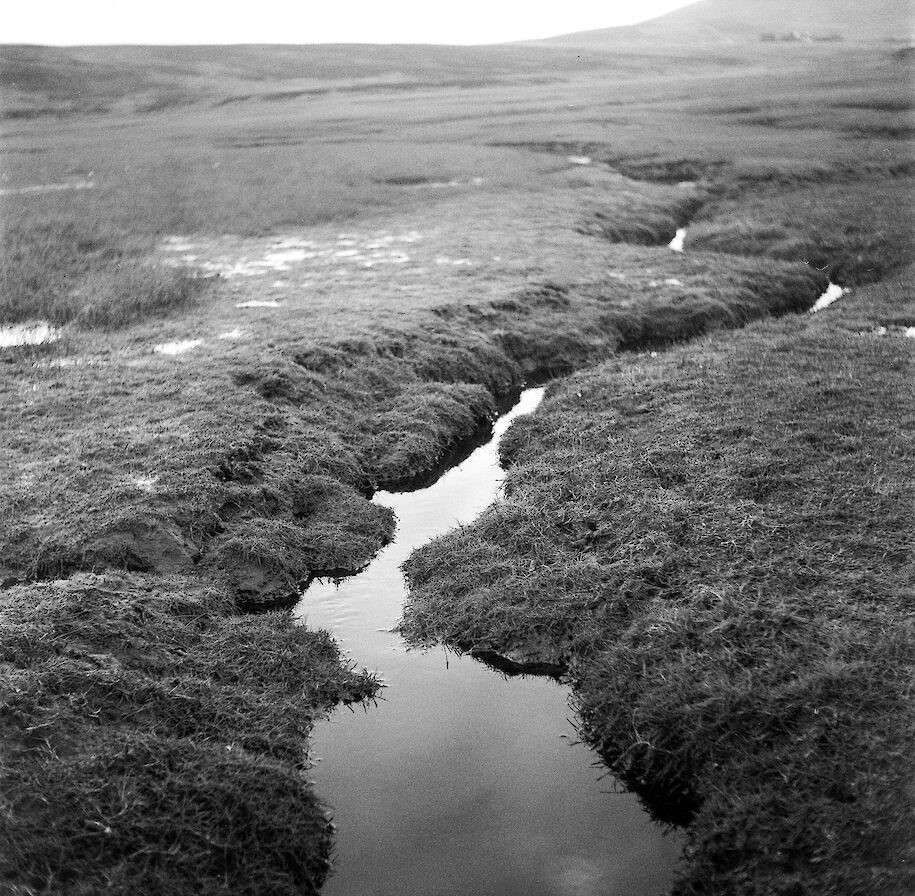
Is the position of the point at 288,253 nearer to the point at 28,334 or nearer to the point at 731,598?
the point at 28,334

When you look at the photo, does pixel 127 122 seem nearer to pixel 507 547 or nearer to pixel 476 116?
pixel 476 116

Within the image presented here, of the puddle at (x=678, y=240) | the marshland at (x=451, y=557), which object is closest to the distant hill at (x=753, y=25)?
the puddle at (x=678, y=240)

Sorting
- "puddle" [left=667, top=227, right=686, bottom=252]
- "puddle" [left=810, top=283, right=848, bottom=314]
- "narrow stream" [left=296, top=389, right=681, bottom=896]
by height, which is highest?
"puddle" [left=667, top=227, right=686, bottom=252]

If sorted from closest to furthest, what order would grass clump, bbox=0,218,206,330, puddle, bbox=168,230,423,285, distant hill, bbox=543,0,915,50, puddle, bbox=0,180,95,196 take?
grass clump, bbox=0,218,206,330
puddle, bbox=168,230,423,285
puddle, bbox=0,180,95,196
distant hill, bbox=543,0,915,50


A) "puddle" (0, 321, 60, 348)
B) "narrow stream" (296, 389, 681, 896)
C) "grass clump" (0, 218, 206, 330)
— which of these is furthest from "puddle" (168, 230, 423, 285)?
"narrow stream" (296, 389, 681, 896)

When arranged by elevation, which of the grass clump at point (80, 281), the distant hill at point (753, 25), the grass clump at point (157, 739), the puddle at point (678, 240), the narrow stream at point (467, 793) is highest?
the distant hill at point (753, 25)

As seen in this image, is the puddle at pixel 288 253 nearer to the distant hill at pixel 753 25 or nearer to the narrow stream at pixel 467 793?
the narrow stream at pixel 467 793

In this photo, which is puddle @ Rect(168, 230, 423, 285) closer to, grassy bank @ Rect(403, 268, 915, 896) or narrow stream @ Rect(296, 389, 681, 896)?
grassy bank @ Rect(403, 268, 915, 896)

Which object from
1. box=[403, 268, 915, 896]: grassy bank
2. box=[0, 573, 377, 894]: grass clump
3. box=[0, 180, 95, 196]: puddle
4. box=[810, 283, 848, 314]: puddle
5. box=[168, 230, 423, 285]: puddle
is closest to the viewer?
box=[0, 573, 377, 894]: grass clump

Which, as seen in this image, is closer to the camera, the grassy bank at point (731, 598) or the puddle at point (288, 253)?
the grassy bank at point (731, 598)
